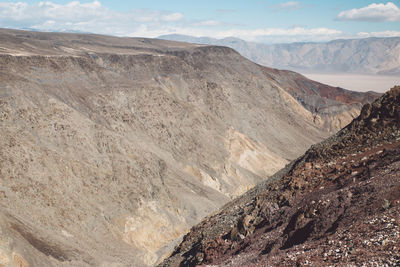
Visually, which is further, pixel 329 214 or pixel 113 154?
pixel 113 154

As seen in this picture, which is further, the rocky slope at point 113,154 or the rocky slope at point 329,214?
the rocky slope at point 113,154

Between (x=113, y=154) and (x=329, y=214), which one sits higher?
(x=329, y=214)

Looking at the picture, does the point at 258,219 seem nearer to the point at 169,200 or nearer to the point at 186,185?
the point at 169,200

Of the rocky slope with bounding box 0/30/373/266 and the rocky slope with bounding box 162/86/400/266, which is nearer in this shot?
the rocky slope with bounding box 162/86/400/266
